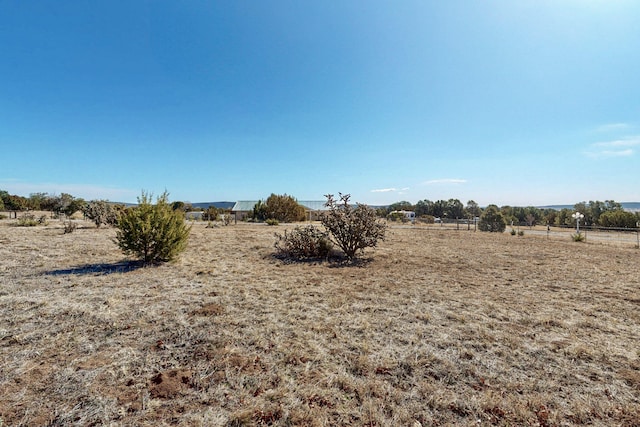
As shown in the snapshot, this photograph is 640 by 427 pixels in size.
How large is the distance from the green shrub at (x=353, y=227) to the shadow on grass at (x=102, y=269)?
5.64m

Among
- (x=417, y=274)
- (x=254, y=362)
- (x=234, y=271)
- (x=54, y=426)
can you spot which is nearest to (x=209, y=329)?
(x=254, y=362)

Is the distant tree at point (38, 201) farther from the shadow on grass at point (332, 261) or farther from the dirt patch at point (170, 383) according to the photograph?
the dirt patch at point (170, 383)

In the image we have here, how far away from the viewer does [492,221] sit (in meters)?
26.0

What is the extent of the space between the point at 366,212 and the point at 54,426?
8.22 meters

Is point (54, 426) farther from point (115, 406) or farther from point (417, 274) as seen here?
point (417, 274)

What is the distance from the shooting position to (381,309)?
4648 millimetres

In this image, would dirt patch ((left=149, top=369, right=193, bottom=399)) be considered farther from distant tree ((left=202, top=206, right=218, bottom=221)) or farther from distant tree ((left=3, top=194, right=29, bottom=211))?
distant tree ((left=3, top=194, right=29, bottom=211))

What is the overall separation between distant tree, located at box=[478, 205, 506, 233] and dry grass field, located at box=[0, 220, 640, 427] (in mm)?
20889

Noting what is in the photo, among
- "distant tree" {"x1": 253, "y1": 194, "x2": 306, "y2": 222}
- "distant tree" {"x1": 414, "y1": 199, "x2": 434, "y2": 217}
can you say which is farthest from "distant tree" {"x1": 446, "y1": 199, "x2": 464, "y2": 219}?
"distant tree" {"x1": 253, "y1": 194, "x2": 306, "y2": 222}

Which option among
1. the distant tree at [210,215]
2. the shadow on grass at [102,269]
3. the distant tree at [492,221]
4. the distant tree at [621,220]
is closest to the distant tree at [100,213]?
the shadow on grass at [102,269]

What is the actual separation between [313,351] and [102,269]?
667 centimetres

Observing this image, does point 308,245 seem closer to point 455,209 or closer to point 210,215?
point 210,215

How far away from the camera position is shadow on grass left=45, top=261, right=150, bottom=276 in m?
6.60

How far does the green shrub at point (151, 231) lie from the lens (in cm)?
748
